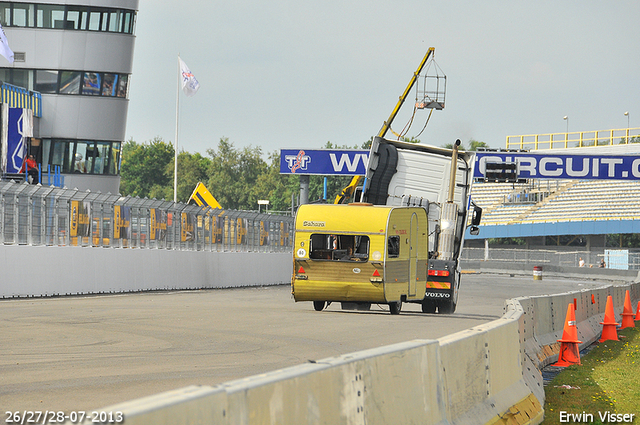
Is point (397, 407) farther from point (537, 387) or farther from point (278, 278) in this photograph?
point (278, 278)

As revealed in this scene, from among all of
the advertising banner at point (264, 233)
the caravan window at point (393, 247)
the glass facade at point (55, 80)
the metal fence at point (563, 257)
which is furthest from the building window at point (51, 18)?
the metal fence at point (563, 257)

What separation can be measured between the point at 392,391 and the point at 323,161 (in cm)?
4187

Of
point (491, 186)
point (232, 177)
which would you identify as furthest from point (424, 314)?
point (232, 177)

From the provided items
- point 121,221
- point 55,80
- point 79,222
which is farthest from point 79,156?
point 79,222

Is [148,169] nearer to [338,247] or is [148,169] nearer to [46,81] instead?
[46,81]

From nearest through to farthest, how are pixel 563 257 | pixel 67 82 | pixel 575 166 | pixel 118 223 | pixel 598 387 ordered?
1. pixel 598 387
2. pixel 118 223
3. pixel 67 82
4. pixel 575 166
5. pixel 563 257

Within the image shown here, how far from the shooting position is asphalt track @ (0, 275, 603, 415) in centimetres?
888

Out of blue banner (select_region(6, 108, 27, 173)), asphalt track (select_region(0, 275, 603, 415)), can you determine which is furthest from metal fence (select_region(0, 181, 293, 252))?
blue banner (select_region(6, 108, 27, 173))

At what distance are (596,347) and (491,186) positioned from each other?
7052 cm

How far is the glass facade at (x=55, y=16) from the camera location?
149ft

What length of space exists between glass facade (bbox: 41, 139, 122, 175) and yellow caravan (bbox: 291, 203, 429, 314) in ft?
97.2

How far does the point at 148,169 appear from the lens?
13762 centimetres

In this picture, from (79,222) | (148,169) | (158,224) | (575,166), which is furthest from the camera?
(148,169)

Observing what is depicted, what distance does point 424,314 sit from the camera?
21.9m
